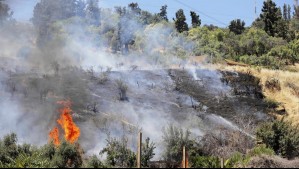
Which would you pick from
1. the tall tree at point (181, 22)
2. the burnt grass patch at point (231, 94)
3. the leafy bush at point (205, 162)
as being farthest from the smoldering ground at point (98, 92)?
the tall tree at point (181, 22)

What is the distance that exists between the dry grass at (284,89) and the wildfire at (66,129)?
15564mm

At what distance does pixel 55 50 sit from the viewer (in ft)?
142

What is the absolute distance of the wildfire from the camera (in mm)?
24266

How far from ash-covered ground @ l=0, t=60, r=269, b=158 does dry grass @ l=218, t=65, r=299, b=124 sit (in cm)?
122

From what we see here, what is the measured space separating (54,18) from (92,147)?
3113 cm

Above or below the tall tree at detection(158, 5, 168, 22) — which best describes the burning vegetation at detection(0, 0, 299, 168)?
below

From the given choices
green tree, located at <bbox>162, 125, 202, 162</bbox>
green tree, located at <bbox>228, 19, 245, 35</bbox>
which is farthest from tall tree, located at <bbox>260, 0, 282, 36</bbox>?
green tree, located at <bbox>162, 125, 202, 162</bbox>

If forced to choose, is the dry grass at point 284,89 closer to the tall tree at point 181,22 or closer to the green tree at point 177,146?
the green tree at point 177,146

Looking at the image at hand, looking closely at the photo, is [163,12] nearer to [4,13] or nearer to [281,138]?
[4,13]

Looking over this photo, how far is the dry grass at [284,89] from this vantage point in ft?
111

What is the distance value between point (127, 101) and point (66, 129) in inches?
268

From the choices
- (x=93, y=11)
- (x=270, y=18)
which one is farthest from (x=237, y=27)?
(x=93, y=11)

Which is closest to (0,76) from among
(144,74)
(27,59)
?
(27,59)

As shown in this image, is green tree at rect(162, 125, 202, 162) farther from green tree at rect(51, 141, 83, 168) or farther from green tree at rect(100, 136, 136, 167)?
green tree at rect(51, 141, 83, 168)
